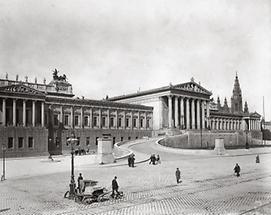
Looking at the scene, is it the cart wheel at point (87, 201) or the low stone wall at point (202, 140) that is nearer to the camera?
the cart wheel at point (87, 201)

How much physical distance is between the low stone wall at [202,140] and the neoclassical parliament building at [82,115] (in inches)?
177

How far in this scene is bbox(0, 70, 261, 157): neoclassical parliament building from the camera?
181 ft

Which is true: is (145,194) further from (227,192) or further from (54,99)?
(54,99)

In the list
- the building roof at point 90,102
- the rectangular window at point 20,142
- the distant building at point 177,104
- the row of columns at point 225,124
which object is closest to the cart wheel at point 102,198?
the rectangular window at point 20,142

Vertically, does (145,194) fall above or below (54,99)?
below

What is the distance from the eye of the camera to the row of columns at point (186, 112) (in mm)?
78213

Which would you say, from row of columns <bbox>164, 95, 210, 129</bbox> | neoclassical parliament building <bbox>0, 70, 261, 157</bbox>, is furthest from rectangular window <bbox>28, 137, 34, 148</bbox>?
row of columns <bbox>164, 95, 210, 129</bbox>

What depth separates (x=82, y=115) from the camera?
2618 inches

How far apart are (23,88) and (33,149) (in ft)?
33.2

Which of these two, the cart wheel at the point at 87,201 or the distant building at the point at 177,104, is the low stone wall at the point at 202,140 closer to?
the distant building at the point at 177,104

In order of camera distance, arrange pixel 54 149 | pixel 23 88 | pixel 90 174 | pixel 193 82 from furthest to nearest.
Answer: pixel 193 82, pixel 54 149, pixel 23 88, pixel 90 174

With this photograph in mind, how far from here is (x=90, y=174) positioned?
28.4m

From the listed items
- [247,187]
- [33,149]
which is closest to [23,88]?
[33,149]

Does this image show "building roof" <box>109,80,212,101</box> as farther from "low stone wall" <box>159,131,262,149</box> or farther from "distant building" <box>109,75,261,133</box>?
"low stone wall" <box>159,131,262,149</box>
